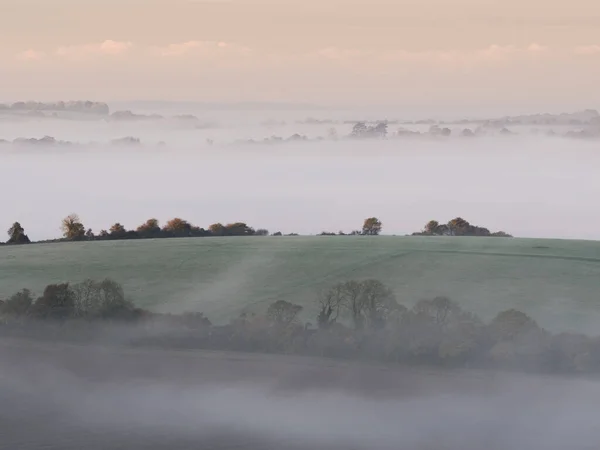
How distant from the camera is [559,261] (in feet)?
247

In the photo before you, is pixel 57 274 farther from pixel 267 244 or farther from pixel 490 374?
pixel 490 374

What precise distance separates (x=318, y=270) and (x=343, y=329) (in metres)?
11.7

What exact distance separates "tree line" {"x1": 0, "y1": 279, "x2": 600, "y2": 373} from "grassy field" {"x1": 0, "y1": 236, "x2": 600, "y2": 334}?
1.31m

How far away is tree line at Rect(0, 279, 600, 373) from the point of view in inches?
2404

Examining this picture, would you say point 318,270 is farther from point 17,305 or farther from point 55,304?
point 17,305

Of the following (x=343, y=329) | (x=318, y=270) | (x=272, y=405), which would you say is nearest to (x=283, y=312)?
(x=343, y=329)

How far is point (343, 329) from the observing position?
64.8 m

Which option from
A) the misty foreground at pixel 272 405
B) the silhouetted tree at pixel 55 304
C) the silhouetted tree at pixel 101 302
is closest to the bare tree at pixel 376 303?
the misty foreground at pixel 272 405

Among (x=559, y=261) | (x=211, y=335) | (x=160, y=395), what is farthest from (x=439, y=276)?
(x=160, y=395)

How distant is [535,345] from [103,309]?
890 inches

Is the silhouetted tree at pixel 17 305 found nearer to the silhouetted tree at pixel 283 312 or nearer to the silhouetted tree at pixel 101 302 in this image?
the silhouetted tree at pixel 101 302

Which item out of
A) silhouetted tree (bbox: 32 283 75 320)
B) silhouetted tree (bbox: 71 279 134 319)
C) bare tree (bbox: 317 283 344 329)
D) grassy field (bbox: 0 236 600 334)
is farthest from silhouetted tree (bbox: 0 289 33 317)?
bare tree (bbox: 317 283 344 329)

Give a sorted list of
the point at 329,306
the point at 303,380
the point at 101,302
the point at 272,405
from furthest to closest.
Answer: the point at 101,302, the point at 329,306, the point at 303,380, the point at 272,405

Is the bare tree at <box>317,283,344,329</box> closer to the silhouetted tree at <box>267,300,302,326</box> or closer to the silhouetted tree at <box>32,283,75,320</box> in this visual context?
the silhouetted tree at <box>267,300,302,326</box>
